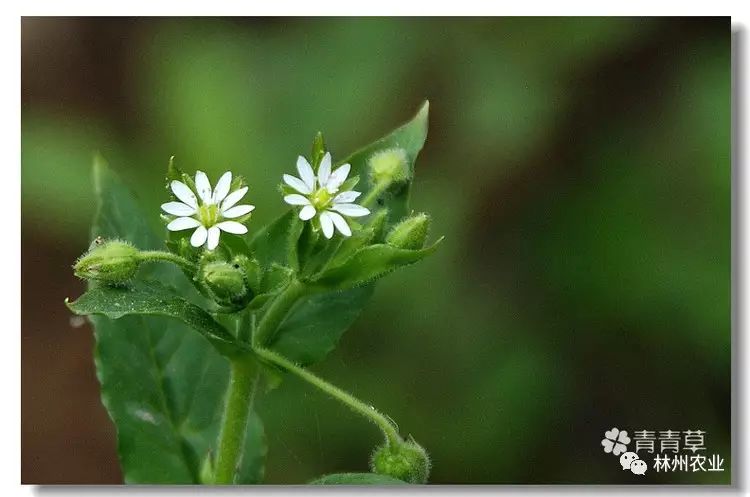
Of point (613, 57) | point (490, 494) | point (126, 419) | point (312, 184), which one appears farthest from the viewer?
point (613, 57)

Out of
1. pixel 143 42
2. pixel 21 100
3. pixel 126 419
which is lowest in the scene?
pixel 126 419

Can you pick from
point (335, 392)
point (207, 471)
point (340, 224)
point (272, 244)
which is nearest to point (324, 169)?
point (340, 224)

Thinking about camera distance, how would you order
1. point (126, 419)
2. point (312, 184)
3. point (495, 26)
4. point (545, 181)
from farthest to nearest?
Result: point (545, 181) < point (495, 26) < point (126, 419) < point (312, 184)

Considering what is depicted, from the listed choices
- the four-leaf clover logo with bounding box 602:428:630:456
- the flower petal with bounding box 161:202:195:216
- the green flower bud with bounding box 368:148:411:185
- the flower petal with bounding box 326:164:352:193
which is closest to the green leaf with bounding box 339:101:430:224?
the green flower bud with bounding box 368:148:411:185

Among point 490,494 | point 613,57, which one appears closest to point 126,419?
point 490,494

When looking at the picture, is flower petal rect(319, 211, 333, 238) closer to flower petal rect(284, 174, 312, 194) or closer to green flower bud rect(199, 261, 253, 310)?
flower petal rect(284, 174, 312, 194)

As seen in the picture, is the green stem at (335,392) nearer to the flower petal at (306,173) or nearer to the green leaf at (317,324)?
the green leaf at (317,324)

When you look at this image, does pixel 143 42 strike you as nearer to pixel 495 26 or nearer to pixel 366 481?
pixel 495 26
